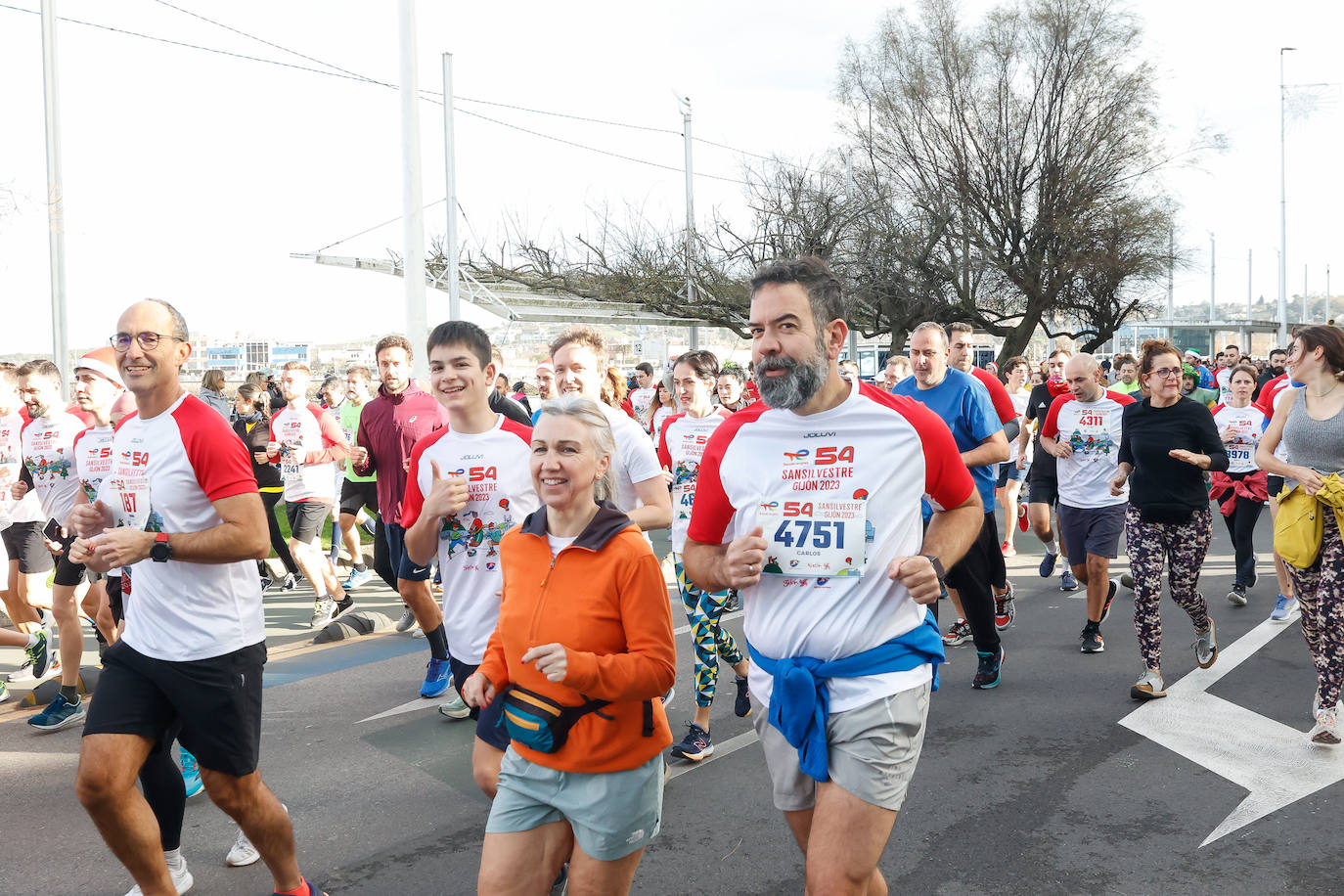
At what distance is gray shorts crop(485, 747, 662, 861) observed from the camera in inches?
104

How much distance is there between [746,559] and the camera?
2.71m

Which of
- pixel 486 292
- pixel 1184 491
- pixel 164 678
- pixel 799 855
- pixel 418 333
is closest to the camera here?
pixel 164 678

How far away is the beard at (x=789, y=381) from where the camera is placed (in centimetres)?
276

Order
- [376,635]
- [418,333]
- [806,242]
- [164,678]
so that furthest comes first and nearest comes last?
[806,242]
[418,333]
[376,635]
[164,678]

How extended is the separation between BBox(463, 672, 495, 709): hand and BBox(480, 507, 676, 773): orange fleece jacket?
6cm

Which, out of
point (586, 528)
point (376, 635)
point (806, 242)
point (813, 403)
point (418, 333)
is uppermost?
point (806, 242)

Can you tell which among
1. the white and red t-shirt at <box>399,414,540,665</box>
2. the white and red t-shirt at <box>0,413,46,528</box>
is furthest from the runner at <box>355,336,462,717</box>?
the white and red t-shirt at <box>399,414,540,665</box>

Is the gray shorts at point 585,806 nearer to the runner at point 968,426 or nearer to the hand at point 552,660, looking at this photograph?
the hand at point 552,660

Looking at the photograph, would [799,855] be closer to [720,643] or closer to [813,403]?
[720,643]

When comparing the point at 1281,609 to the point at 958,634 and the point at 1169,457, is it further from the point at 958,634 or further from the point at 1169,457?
the point at 1169,457

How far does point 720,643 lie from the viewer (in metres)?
5.45

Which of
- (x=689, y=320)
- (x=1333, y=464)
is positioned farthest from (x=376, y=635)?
(x=689, y=320)

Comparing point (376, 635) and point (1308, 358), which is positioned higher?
point (1308, 358)

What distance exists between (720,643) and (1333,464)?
10.3 feet
